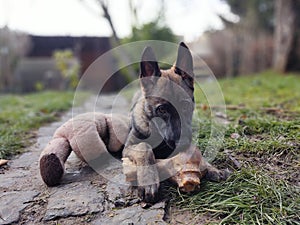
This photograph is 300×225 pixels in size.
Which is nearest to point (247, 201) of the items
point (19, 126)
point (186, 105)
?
point (186, 105)

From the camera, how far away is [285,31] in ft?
31.0

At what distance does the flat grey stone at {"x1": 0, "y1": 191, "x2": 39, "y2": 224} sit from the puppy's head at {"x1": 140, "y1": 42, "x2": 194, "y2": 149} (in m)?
0.98

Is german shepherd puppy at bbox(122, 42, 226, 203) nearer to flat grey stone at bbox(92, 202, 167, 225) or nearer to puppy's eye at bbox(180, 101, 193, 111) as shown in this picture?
puppy's eye at bbox(180, 101, 193, 111)

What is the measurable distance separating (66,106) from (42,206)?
4295mm

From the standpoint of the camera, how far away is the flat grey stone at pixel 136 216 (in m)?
1.54

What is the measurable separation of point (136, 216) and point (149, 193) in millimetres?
171

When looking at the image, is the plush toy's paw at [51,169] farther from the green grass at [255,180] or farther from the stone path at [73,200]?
the green grass at [255,180]

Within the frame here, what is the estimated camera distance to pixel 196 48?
14.1 meters

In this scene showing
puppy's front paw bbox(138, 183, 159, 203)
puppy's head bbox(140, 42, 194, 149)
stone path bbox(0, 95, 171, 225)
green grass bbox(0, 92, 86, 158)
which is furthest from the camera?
green grass bbox(0, 92, 86, 158)

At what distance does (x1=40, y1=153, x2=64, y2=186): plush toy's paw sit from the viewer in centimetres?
189

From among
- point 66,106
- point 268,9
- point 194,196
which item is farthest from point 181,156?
point 268,9

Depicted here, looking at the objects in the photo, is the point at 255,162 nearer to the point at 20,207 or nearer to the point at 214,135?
the point at 214,135

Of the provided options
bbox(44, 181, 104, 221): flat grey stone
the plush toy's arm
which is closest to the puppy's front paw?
the plush toy's arm

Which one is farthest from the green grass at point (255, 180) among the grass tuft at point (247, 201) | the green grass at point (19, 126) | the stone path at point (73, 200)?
the green grass at point (19, 126)
